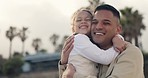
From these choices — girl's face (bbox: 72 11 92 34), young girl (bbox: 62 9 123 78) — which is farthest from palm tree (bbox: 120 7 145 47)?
young girl (bbox: 62 9 123 78)

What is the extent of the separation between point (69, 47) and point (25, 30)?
206ft

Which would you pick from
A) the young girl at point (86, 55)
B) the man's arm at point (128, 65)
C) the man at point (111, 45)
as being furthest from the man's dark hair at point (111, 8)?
the man's arm at point (128, 65)

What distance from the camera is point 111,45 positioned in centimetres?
397

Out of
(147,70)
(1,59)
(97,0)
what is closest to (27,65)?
(1,59)

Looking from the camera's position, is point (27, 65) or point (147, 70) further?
point (27, 65)

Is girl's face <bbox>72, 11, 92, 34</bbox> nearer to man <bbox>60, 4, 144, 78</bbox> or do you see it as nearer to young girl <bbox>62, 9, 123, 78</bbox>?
young girl <bbox>62, 9, 123, 78</bbox>

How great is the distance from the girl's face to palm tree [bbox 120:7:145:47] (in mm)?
40363

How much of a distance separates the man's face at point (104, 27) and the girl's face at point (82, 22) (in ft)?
0.60

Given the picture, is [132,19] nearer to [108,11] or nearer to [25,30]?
[25,30]

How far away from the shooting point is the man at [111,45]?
367 cm

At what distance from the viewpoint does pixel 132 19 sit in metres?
45.4

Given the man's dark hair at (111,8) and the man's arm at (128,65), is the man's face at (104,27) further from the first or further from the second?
the man's arm at (128,65)

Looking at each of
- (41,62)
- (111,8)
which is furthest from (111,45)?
(41,62)

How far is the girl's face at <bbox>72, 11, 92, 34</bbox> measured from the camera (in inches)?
162
